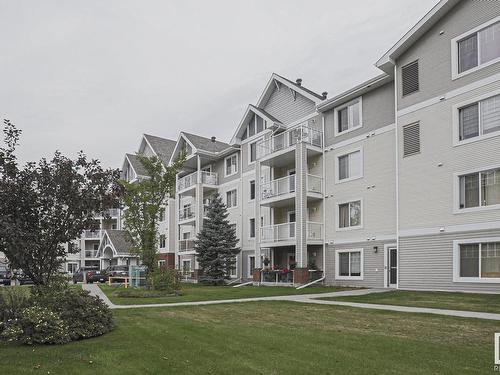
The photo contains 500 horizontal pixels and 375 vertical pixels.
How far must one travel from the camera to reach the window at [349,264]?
77.8 feet

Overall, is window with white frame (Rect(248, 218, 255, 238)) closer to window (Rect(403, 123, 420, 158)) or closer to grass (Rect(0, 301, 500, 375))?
window (Rect(403, 123, 420, 158))

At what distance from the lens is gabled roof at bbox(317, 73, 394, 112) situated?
74.9ft

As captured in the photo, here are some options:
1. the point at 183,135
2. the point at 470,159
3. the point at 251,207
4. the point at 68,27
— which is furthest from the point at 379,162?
the point at 183,135

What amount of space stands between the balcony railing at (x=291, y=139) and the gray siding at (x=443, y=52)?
625 cm

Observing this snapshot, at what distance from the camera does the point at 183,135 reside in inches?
1537

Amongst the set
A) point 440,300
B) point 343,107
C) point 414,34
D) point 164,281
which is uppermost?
point 414,34

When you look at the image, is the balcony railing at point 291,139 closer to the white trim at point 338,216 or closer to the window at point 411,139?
the white trim at point 338,216

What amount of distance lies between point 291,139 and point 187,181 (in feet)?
46.4

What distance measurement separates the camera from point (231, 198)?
35.9 metres

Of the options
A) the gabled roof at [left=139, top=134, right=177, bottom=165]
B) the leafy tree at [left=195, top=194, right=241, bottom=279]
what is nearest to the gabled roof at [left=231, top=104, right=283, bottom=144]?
the leafy tree at [left=195, top=194, right=241, bottom=279]

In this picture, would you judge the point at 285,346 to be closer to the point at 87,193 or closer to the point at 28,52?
the point at 87,193

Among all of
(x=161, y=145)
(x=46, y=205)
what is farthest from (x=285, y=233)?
(x=161, y=145)

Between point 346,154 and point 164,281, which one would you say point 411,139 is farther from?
point 164,281

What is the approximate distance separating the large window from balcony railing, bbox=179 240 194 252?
25229 mm
